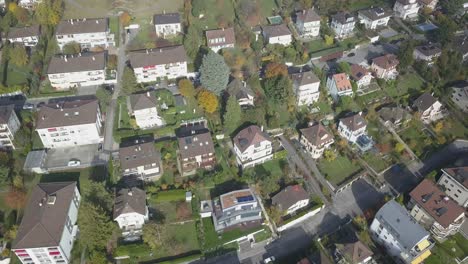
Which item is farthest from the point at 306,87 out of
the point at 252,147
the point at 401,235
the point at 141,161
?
the point at 141,161

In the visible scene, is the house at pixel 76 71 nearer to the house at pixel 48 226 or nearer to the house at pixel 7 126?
the house at pixel 7 126

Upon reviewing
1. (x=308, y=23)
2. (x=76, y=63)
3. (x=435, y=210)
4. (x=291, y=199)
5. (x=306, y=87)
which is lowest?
(x=435, y=210)

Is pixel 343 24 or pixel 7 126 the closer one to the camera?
pixel 7 126

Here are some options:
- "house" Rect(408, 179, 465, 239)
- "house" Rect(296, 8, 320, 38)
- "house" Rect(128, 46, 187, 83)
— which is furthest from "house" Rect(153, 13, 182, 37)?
"house" Rect(408, 179, 465, 239)

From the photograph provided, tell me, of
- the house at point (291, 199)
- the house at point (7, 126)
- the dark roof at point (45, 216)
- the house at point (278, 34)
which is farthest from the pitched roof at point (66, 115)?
the house at point (278, 34)

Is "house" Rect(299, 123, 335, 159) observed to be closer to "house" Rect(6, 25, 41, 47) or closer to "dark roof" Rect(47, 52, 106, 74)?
"dark roof" Rect(47, 52, 106, 74)

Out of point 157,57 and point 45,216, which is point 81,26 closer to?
point 157,57

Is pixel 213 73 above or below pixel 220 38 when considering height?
below
